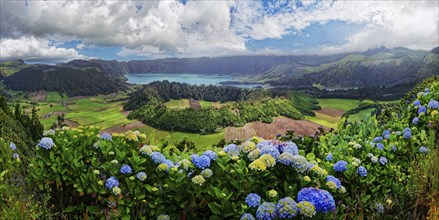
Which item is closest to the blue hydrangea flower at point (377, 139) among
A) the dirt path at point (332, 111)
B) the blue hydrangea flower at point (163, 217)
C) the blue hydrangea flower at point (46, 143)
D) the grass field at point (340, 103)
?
the blue hydrangea flower at point (163, 217)

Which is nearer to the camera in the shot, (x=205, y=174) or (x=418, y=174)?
(x=205, y=174)

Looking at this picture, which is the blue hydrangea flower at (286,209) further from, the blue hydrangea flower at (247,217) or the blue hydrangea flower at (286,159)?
the blue hydrangea flower at (286,159)

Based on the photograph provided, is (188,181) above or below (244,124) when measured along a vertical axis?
above

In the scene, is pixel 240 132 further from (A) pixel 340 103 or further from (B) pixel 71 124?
(A) pixel 340 103

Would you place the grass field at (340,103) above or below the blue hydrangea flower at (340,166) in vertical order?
below

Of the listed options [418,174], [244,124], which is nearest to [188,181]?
[418,174]

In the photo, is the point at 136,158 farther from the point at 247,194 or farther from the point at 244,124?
the point at 244,124
